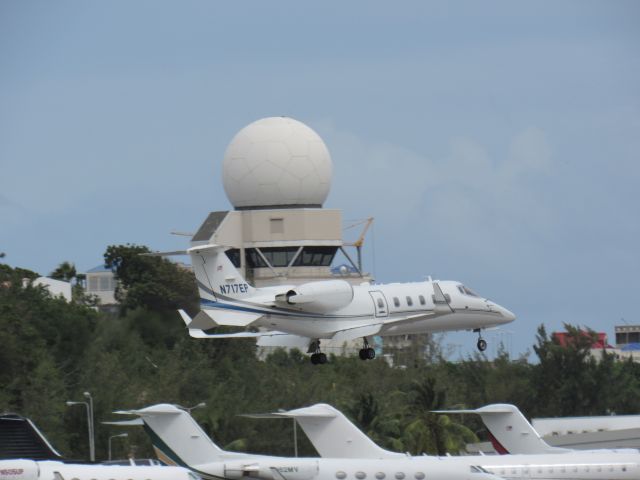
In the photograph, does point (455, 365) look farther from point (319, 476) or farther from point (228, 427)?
point (319, 476)

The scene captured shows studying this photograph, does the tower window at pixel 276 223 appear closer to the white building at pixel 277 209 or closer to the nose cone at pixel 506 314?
the white building at pixel 277 209

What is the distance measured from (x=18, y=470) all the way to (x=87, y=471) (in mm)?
2352

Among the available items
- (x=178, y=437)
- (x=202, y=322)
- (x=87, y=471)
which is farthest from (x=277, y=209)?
(x=87, y=471)

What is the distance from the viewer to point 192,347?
103 meters

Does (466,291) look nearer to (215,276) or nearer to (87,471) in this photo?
(215,276)

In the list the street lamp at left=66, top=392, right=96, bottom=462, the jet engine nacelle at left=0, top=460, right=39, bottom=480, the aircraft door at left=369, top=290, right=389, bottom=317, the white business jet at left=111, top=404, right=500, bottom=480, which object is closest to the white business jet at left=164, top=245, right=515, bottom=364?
the aircraft door at left=369, top=290, right=389, bottom=317

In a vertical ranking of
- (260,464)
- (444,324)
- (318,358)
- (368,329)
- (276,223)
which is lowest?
(260,464)

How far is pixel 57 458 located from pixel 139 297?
73674mm

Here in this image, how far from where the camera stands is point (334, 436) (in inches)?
2596

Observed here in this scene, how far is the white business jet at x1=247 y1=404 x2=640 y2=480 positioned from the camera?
63.1 metres

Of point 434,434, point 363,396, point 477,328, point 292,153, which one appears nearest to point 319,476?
point 477,328

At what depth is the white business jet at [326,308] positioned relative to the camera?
7256 cm

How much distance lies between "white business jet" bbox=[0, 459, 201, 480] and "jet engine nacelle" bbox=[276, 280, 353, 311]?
17020 mm

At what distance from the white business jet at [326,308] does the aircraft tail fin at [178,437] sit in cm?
925
